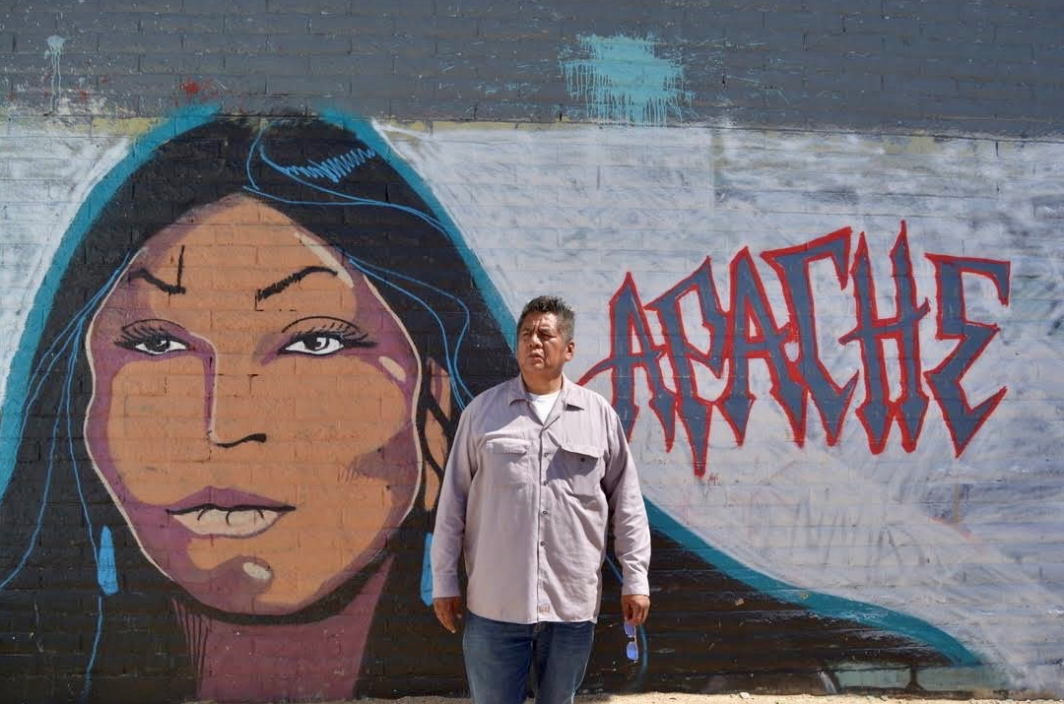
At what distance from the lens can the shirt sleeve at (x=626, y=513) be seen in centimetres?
325

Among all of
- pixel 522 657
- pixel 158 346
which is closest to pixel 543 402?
pixel 522 657

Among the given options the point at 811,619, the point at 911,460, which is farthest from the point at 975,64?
the point at 811,619

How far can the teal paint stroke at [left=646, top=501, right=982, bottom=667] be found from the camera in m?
4.23

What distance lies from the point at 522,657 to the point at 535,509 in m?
0.51

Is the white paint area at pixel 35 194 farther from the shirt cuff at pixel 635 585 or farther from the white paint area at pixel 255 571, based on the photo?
the shirt cuff at pixel 635 585

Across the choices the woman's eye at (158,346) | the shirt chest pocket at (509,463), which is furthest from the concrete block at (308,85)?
the shirt chest pocket at (509,463)

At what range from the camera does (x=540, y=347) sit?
126 inches

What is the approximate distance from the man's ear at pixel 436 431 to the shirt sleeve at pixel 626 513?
1.05 metres

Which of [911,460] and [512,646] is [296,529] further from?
[911,460]

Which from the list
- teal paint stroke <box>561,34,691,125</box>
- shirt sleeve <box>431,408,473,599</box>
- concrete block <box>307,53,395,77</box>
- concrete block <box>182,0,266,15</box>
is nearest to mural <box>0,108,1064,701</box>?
teal paint stroke <box>561,34,691,125</box>

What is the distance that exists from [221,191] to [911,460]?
11.3 feet

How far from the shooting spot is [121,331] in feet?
13.5

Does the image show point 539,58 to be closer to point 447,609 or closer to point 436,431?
point 436,431

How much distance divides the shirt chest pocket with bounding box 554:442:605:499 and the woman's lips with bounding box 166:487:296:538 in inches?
60.0
